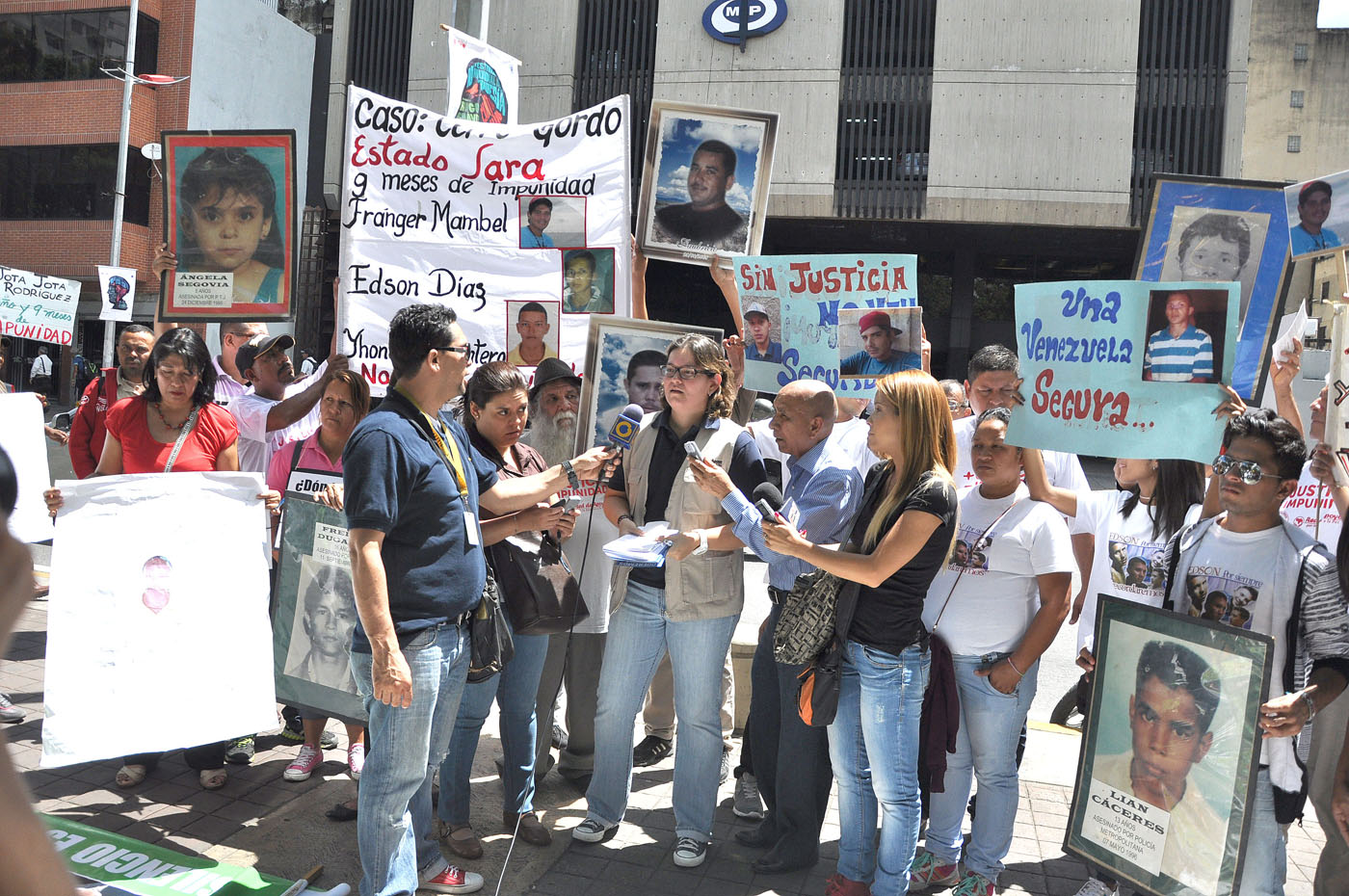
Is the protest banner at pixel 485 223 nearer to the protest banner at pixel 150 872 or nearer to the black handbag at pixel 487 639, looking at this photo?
the black handbag at pixel 487 639

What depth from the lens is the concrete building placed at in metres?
29.3

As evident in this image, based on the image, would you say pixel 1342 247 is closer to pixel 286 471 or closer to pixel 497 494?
pixel 497 494

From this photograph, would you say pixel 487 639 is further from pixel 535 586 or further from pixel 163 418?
pixel 163 418

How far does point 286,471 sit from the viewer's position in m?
5.19

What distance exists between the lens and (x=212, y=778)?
4727mm

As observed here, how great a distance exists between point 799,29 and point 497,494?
23.1m

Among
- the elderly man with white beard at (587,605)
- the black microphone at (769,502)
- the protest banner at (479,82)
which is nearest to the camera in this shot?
the black microphone at (769,502)

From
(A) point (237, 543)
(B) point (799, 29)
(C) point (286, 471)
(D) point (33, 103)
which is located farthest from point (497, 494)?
(D) point (33, 103)

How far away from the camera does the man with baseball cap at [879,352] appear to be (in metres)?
5.34

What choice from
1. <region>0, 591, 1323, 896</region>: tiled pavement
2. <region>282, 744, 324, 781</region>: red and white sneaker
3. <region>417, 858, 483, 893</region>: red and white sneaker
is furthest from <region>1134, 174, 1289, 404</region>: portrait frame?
<region>282, 744, 324, 781</region>: red and white sneaker

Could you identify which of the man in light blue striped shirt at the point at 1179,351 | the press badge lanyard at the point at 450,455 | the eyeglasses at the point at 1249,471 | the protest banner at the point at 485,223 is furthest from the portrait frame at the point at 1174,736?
the protest banner at the point at 485,223

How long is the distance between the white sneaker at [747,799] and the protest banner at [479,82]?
235 inches

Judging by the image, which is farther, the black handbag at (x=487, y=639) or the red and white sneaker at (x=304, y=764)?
the red and white sneaker at (x=304, y=764)

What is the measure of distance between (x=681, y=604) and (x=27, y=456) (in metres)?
3.99
